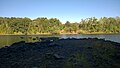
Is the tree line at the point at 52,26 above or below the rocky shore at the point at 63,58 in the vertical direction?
above

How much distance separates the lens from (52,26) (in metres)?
172

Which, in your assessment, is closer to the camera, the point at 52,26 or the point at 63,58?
the point at 63,58

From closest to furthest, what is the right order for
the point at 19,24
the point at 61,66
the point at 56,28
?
the point at 61,66 < the point at 19,24 < the point at 56,28

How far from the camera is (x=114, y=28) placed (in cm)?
16588

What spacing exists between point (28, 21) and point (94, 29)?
5714 cm

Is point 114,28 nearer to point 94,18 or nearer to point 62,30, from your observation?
point 94,18

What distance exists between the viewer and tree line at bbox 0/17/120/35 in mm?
160375

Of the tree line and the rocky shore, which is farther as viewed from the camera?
the tree line

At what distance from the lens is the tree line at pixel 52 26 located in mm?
160375

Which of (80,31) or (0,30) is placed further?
(80,31)

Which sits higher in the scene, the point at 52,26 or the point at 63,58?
the point at 52,26

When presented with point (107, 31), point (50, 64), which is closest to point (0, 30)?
point (107, 31)

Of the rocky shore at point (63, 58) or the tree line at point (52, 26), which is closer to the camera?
the rocky shore at point (63, 58)

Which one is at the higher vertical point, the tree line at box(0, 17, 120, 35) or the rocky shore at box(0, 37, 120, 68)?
the tree line at box(0, 17, 120, 35)
